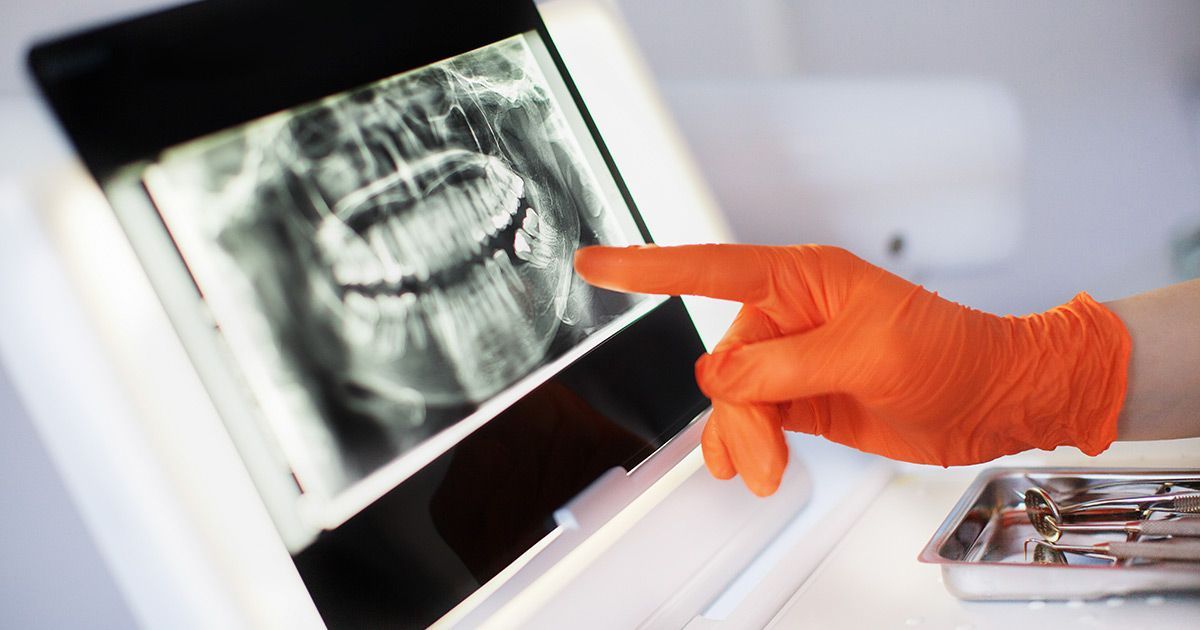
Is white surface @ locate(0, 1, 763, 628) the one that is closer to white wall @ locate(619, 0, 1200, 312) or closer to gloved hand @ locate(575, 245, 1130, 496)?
gloved hand @ locate(575, 245, 1130, 496)

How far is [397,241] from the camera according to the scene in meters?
0.75

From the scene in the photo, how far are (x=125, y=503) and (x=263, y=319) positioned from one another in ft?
0.54

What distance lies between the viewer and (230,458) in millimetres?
649

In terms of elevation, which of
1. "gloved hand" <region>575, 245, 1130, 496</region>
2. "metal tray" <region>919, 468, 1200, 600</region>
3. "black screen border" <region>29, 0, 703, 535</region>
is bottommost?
"metal tray" <region>919, 468, 1200, 600</region>

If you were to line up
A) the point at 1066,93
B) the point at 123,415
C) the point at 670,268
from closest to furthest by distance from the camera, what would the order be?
the point at 123,415 → the point at 670,268 → the point at 1066,93

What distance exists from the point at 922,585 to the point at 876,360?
29 cm

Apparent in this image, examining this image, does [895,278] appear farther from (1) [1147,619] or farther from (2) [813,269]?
(1) [1147,619]

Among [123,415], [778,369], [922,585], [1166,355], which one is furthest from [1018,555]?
[123,415]

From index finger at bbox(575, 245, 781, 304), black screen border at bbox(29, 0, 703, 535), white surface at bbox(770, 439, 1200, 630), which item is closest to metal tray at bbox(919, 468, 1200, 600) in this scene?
white surface at bbox(770, 439, 1200, 630)

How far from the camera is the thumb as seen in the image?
30.7 inches

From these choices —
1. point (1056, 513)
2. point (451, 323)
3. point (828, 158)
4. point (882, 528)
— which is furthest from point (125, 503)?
point (828, 158)

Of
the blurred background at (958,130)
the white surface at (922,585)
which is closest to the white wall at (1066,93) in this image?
the blurred background at (958,130)

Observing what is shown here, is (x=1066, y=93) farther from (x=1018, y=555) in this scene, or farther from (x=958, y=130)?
(x=1018, y=555)

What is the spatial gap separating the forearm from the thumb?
1.24 ft
